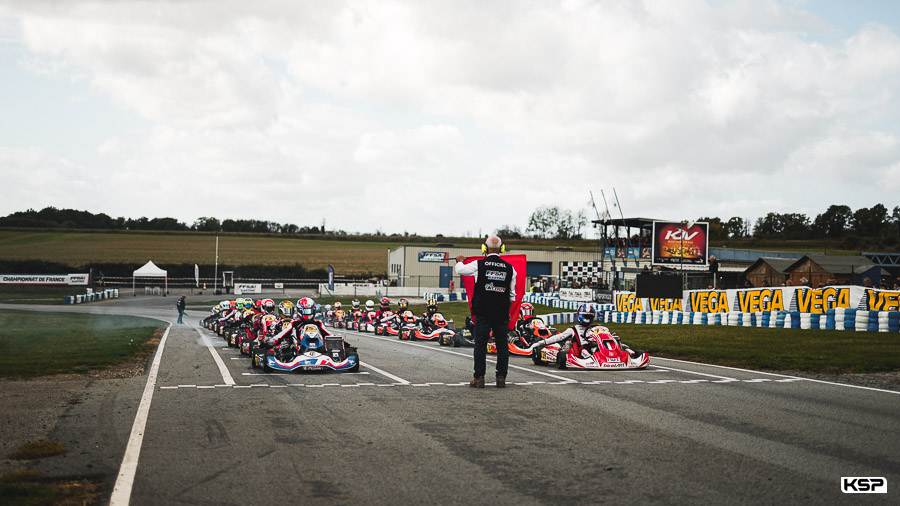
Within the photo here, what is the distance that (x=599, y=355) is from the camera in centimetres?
1236

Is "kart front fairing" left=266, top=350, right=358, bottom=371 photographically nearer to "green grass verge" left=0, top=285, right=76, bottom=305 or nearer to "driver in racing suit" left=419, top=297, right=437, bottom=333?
"driver in racing suit" left=419, top=297, right=437, bottom=333

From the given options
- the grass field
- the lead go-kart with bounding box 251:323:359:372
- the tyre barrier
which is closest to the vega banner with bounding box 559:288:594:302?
the lead go-kart with bounding box 251:323:359:372

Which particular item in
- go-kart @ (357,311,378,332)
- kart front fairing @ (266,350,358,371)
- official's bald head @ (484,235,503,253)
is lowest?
go-kart @ (357,311,378,332)

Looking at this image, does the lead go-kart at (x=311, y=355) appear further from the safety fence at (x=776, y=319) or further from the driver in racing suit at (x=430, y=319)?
the safety fence at (x=776, y=319)

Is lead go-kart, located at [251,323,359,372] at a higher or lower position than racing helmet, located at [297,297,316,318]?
lower

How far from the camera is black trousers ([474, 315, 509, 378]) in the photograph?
945 centimetres

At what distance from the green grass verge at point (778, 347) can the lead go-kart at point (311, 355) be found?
738 centimetres

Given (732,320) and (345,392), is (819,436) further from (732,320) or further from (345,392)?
(732,320)

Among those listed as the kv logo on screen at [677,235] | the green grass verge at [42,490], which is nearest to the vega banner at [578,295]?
the kv logo on screen at [677,235]

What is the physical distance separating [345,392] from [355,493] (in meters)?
4.71

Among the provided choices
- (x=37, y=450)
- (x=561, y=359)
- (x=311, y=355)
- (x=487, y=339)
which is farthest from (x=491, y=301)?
(x=37, y=450)

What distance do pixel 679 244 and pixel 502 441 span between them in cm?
4929

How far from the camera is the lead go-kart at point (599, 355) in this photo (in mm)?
12320

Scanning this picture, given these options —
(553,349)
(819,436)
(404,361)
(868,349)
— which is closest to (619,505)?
(819,436)
